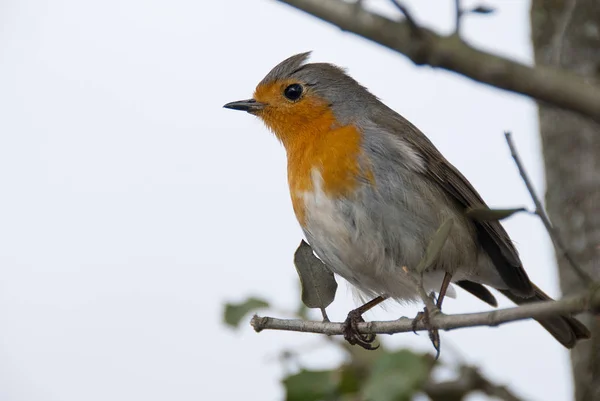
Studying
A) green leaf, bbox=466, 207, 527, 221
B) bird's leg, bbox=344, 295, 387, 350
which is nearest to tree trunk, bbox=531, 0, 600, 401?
bird's leg, bbox=344, 295, 387, 350

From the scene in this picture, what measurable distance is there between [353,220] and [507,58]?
215cm

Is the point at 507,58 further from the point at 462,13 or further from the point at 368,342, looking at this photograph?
the point at 368,342

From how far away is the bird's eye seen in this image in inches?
173

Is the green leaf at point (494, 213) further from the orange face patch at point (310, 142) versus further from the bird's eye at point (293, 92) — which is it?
the bird's eye at point (293, 92)

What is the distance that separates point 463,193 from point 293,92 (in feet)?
3.56

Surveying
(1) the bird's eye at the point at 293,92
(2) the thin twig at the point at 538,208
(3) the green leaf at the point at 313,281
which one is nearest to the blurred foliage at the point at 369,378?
(3) the green leaf at the point at 313,281

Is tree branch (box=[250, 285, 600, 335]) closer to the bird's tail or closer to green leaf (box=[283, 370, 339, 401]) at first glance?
green leaf (box=[283, 370, 339, 401])

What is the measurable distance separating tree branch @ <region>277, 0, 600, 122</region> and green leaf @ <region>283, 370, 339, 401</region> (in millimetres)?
1649

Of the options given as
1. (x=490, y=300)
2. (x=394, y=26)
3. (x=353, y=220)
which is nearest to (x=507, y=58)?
(x=394, y=26)

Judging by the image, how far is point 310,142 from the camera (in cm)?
392

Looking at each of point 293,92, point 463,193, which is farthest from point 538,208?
→ point 293,92

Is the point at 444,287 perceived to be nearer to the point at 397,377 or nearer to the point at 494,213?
the point at 397,377

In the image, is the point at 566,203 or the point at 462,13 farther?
the point at 566,203

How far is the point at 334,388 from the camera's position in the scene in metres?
2.88
